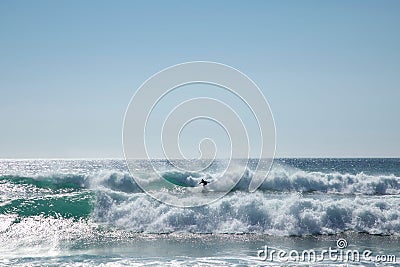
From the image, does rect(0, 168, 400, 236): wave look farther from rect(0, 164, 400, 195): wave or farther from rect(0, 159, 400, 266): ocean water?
rect(0, 164, 400, 195): wave

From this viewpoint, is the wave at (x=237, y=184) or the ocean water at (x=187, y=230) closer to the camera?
the ocean water at (x=187, y=230)

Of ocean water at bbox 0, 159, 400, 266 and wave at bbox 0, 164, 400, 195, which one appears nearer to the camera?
ocean water at bbox 0, 159, 400, 266

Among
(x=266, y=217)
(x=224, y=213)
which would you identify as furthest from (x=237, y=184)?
(x=266, y=217)

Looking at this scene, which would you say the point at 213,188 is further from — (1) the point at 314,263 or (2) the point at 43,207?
(1) the point at 314,263

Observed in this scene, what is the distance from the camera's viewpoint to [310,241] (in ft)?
53.7

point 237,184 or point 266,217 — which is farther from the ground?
point 237,184

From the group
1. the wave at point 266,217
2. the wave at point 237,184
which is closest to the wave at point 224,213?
the wave at point 266,217

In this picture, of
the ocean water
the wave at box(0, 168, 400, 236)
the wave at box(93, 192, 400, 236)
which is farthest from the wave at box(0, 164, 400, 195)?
the wave at box(93, 192, 400, 236)

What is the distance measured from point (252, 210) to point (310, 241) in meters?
3.55

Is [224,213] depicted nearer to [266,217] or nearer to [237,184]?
[266,217]

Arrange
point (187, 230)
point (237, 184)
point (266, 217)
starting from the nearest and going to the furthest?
point (187, 230)
point (266, 217)
point (237, 184)

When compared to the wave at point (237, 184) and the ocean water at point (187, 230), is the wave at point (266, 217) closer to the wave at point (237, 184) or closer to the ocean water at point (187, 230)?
the ocean water at point (187, 230)

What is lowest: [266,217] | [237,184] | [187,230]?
[187,230]

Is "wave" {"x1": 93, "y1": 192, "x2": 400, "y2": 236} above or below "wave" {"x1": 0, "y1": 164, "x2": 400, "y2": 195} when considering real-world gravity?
below
